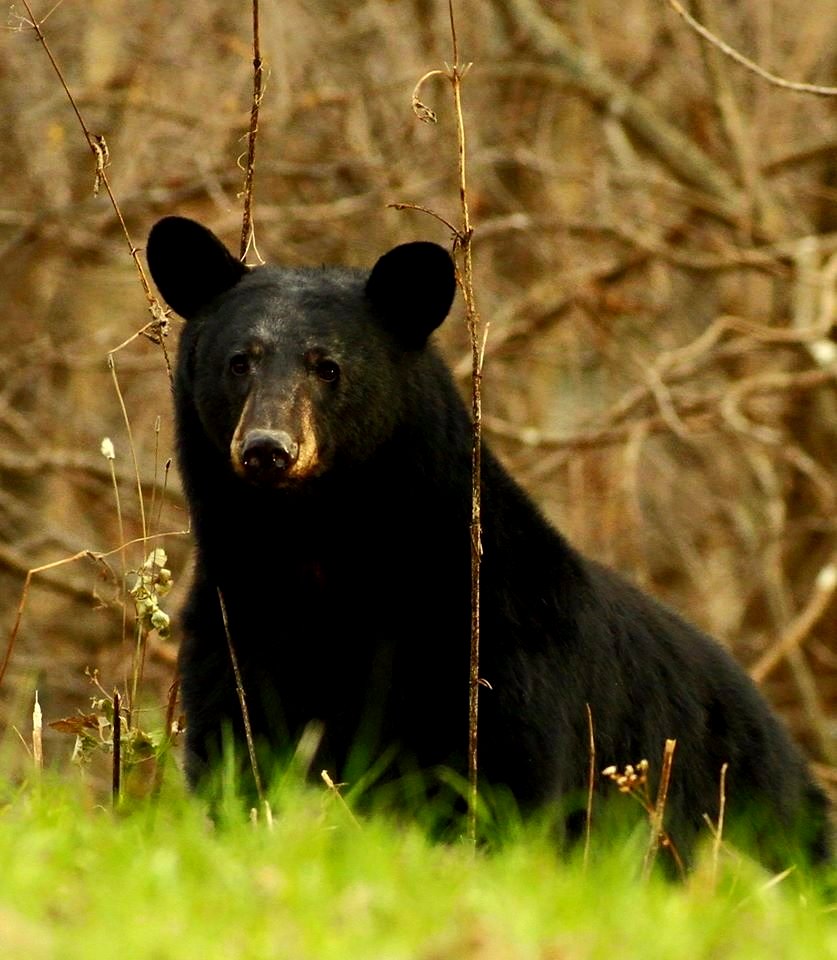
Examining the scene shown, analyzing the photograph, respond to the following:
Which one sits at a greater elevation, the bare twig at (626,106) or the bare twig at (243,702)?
the bare twig at (626,106)

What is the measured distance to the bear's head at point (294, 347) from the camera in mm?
5016

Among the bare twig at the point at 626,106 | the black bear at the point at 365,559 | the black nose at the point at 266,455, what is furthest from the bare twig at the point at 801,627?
the black nose at the point at 266,455

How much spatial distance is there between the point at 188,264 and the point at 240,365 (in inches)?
19.7

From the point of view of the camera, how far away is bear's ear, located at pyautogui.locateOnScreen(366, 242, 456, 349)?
542 centimetres

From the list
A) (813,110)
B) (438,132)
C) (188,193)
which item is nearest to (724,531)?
(813,110)

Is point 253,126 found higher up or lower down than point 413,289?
higher up

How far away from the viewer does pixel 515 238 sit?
13.9 meters

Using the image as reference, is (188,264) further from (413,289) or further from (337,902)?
(337,902)

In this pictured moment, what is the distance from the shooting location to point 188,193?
1133 centimetres

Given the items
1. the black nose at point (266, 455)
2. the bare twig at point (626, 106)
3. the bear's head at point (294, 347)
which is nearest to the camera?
the black nose at point (266, 455)

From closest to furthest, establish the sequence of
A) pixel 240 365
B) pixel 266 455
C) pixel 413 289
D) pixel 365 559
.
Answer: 1. pixel 266 455
2. pixel 240 365
3. pixel 365 559
4. pixel 413 289

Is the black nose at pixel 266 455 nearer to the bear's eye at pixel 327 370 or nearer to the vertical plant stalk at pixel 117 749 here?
the bear's eye at pixel 327 370

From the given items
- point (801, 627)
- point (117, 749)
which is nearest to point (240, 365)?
point (117, 749)

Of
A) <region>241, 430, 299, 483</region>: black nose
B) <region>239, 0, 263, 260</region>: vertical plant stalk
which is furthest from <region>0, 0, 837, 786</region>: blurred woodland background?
<region>241, 430, 299, 483</region>: black nose
